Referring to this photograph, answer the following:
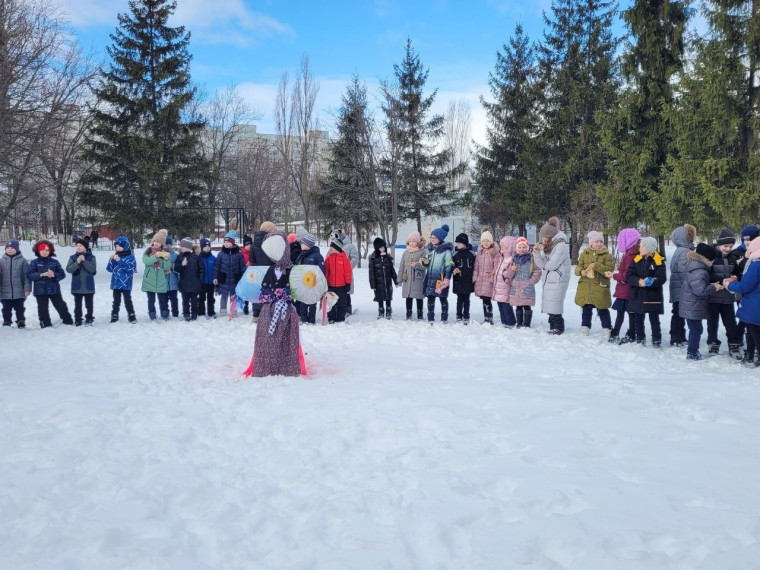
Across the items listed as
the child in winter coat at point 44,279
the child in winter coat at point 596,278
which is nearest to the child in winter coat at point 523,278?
the child in winter coat at point 596,278

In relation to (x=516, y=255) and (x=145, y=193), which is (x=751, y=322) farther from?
(x=145, y=193)

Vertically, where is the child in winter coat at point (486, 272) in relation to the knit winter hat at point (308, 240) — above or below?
below

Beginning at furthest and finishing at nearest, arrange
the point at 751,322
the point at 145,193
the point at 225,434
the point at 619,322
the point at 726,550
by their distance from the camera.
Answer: the point at 145,193 < the point at 619,322 < the point at 751,322 < the point at 225,434 < the point at 726,550

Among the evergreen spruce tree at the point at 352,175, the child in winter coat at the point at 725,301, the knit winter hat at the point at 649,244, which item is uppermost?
the evergreen spruce tree at the point at 352,175

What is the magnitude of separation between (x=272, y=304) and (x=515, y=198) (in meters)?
22.7

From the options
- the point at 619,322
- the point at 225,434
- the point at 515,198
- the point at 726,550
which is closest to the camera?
the point at 726,550

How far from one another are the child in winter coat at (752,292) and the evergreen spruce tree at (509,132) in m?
20.4

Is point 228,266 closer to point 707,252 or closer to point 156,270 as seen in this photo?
point 156,270

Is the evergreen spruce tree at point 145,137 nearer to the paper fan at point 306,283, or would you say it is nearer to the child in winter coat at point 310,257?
the child in winter coat at point 310,257

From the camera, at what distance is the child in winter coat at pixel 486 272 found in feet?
36.2

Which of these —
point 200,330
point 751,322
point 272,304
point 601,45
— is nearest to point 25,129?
point 200,330

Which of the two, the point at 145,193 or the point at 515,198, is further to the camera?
the point at 515,198

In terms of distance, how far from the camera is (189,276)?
1189 cm

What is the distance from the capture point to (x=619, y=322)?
9.12 meters
